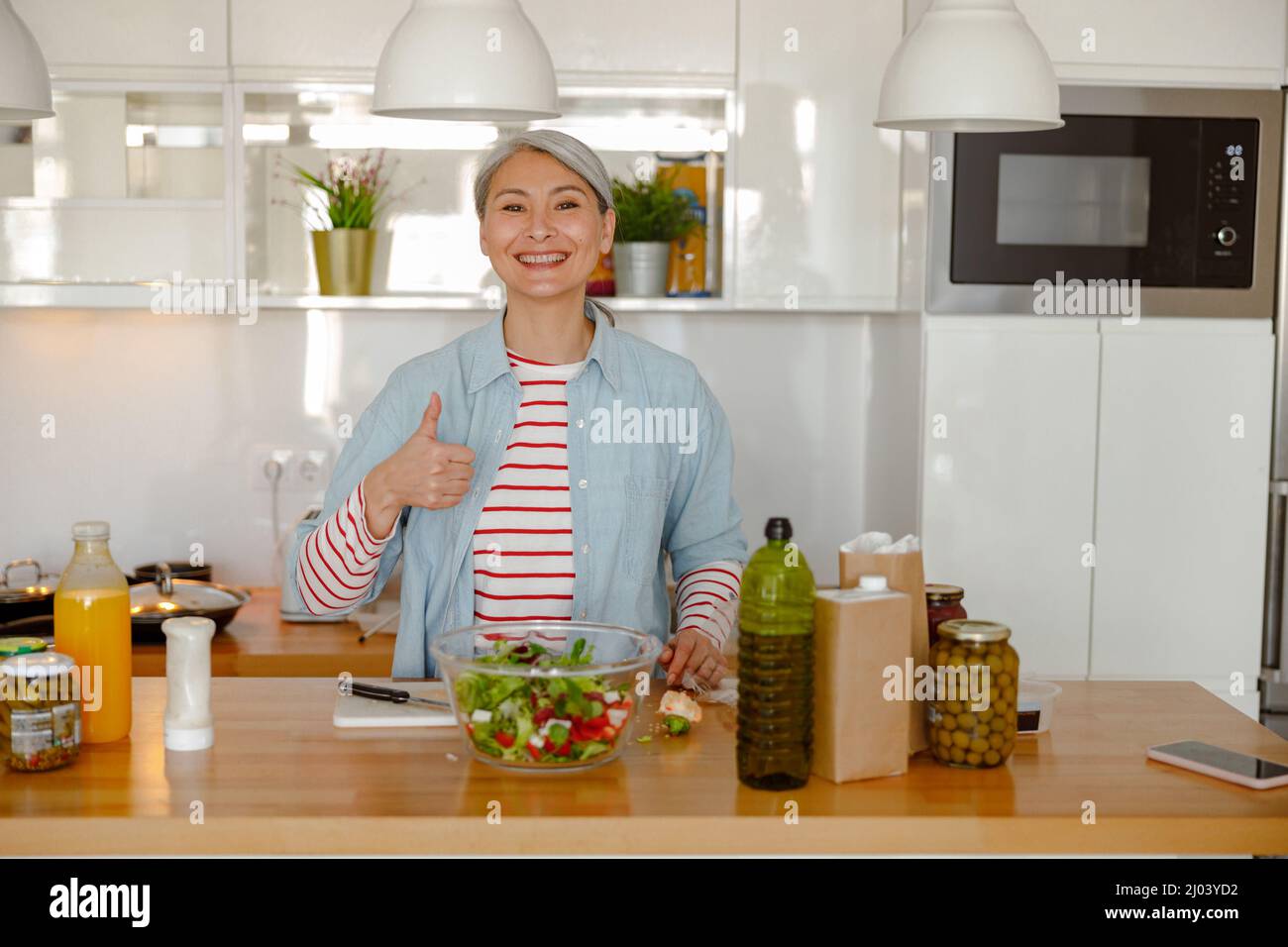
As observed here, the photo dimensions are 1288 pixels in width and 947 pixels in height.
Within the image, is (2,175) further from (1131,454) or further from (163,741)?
(1131,454)

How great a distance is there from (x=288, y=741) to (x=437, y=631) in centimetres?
44

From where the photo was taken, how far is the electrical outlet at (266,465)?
326 cm

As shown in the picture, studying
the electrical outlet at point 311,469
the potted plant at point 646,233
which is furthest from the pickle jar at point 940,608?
the electrical outlet at point 311,469

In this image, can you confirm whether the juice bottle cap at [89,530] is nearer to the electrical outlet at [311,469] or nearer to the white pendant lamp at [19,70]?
the white pendant lamp at [19,70]

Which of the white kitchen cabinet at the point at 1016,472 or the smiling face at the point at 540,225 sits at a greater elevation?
the smiling face at the point at 540,225

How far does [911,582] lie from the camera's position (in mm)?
1494

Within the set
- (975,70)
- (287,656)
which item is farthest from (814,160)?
(287,656)

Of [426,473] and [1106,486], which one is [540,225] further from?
[1106,486]

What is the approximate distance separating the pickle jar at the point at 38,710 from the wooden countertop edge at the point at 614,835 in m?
0.15

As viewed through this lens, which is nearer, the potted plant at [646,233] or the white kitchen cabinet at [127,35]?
the white kitchen cabinet at [127,35]

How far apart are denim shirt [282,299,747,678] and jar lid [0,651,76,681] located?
0.47 metres

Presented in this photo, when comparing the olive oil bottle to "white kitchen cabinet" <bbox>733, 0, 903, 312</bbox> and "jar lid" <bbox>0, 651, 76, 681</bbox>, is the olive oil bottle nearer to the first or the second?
"jar lid" <bbox>0, 651, 76, 681</bbox>

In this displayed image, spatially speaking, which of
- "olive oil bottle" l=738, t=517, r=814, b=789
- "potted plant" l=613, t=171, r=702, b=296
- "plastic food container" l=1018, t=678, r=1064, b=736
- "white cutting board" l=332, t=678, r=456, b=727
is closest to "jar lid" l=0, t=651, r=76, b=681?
"white cutting board" l=332, t=678, r=456, b=727
